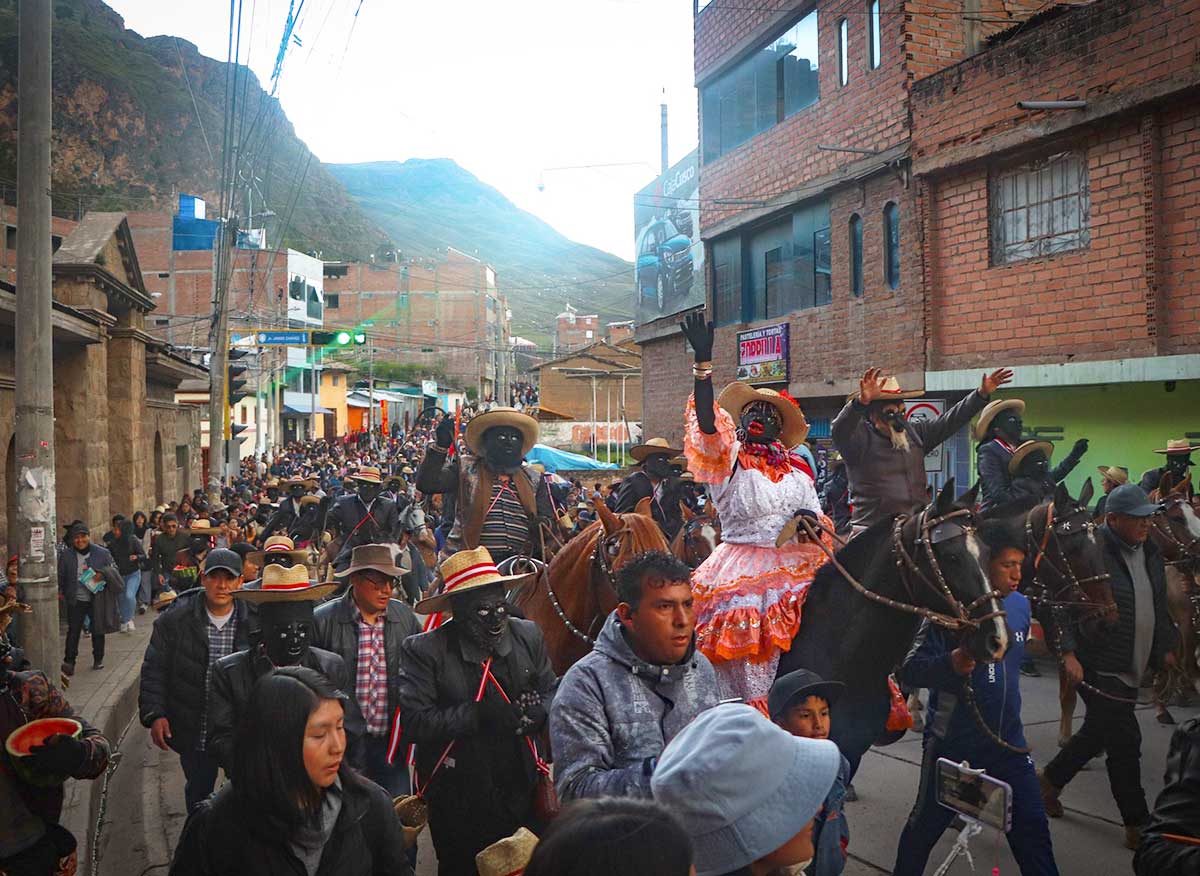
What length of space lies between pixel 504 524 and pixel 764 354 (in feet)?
47.3

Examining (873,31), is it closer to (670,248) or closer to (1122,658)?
(1122,658)

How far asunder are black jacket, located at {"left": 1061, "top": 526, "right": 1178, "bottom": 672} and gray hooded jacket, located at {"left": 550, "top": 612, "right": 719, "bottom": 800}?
13.6 ft

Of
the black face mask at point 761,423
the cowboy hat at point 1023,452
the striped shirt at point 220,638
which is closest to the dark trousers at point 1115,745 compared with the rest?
the black face mask at point 761,423

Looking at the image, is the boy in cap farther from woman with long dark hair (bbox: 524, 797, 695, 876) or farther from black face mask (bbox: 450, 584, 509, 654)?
woman with long dark hair (bbox: 524, 797, 695, 876)

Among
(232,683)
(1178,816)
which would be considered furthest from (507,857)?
(232,683)

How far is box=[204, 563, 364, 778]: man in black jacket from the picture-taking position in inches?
184

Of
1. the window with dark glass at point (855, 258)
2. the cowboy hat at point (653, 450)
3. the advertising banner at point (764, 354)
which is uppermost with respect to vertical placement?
the window with dark glass at point (855, 258)

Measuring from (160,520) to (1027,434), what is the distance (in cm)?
A: 1266

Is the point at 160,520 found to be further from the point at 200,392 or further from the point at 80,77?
the point at 80,77

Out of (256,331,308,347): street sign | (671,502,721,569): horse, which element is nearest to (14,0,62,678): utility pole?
(671,502,721,569): horse

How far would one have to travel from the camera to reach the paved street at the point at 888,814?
6043 mm

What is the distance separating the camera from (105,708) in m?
9.73

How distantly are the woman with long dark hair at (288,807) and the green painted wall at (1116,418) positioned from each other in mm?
12767

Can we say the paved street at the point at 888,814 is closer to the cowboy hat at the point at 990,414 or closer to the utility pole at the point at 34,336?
the utility pole at the point at 34,336
